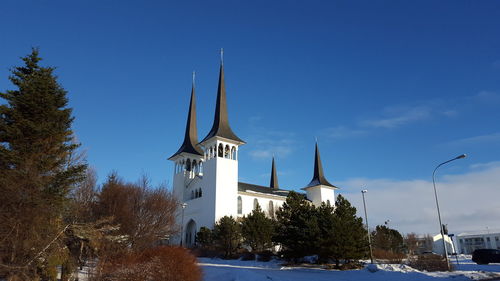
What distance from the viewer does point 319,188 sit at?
59.0 m

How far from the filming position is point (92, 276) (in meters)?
13.4

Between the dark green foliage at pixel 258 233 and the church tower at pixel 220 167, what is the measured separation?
22.2ft

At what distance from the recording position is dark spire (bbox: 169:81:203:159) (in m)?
53.2

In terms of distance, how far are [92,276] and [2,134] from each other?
6.80 meters

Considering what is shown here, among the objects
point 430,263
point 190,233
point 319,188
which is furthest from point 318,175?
point 430,263

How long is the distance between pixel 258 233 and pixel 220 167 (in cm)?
1158

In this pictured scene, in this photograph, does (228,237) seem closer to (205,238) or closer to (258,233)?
(258,233)

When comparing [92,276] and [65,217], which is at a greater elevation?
[65,217]

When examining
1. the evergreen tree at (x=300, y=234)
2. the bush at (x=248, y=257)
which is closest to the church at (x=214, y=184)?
the bush at (x=248, y=257)

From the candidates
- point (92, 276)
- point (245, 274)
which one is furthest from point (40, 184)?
point (245, 274)

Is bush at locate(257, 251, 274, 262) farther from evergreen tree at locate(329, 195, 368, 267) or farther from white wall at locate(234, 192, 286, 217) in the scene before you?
white wall at locate(234, 192, 286, 217)

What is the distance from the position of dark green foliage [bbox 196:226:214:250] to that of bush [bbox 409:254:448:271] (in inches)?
831

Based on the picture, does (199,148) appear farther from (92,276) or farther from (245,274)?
(92,276)

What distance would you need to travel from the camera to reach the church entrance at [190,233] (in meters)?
47.7
